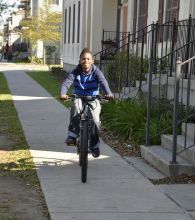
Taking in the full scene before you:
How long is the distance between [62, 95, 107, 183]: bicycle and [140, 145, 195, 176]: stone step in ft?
3.15

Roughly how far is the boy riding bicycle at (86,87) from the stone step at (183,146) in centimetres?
114

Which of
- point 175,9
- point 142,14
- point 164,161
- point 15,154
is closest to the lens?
point 164,161

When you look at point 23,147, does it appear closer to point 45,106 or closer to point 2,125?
point 2,125

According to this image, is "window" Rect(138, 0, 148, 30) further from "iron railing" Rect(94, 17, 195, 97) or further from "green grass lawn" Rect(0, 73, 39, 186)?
"green grass lawn" Rect(0, 73, 39, 186)

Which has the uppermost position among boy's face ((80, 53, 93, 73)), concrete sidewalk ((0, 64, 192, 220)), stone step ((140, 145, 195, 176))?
boy's face ((80, 53, 93, 73))

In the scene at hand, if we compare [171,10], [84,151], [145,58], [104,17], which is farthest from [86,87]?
[104,17]

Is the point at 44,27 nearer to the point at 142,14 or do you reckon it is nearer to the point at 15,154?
the point at 142,14

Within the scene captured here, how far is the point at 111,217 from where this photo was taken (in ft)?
17.3

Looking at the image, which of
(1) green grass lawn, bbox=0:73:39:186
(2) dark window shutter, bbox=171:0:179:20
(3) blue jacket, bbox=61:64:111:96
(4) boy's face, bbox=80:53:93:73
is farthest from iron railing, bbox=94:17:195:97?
(4) boy's face, bbox=80:53:93:73

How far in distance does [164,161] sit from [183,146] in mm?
405

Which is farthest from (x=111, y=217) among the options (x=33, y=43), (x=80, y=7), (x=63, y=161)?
(x=33, y=43)

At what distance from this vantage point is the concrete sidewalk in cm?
541

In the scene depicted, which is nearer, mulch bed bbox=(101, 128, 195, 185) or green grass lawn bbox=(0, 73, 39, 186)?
mulch bed bbox=(101, 128, 195, 185)

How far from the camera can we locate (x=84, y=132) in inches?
269
